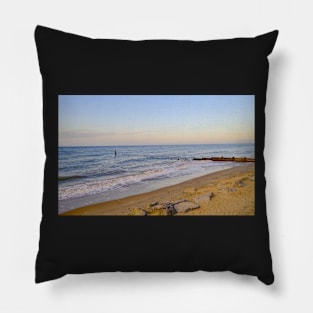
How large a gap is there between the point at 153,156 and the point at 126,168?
0.09m

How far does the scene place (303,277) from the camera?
139 centimetres

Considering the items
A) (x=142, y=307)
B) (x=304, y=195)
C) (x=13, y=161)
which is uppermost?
(x=13, y=161)

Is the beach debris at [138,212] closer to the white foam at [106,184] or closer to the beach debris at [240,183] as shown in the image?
the white foam at [106,184]

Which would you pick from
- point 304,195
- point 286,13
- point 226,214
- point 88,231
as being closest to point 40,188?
point 88,231

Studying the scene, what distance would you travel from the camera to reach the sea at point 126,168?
1.24m

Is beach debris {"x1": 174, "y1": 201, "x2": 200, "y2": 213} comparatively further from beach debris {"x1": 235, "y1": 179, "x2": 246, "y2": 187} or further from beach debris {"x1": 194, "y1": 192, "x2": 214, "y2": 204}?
beach debris {"x1": 235, "y1": 179, "x2": 246, "y2": 187}

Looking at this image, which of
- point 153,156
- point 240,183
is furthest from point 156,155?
point 240,183

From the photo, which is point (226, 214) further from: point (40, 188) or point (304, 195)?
point (40, 188)

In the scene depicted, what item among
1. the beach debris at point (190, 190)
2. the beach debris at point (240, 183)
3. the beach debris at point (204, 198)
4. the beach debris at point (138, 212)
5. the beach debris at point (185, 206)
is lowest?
the beach debris at point (138, 212)

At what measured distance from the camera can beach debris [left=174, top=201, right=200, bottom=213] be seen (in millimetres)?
1238

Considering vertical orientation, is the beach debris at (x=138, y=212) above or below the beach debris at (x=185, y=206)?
below

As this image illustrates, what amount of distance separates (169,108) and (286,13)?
0.56 meters

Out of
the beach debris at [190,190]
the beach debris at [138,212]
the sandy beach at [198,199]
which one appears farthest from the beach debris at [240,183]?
the beach debris at [138,212]

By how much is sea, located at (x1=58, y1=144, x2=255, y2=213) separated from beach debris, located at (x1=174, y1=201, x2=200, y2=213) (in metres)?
0.07
